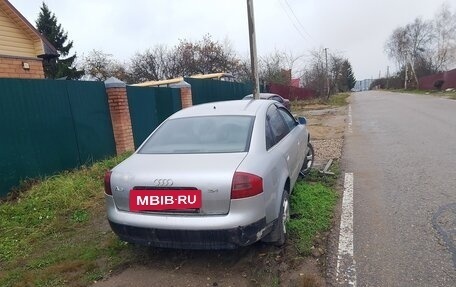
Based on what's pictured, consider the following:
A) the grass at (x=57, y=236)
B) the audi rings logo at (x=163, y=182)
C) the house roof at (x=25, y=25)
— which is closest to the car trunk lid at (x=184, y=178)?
the audi rings logo at (x=163, y=182)

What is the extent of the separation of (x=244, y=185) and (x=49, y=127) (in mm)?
4802

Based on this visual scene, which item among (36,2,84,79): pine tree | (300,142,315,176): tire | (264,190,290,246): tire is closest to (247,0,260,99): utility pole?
(300,142,315,176): tire

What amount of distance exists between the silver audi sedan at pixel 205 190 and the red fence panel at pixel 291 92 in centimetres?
2286

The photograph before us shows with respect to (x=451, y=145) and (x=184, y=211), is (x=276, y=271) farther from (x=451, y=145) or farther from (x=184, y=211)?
(x=451, y=145)

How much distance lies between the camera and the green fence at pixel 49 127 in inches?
210

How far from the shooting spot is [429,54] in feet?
190

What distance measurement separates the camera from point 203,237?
2.70 metres

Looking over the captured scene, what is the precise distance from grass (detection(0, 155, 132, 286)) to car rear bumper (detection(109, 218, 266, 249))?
71cm

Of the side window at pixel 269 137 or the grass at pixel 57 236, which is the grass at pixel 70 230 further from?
the side window at pixel 269 137

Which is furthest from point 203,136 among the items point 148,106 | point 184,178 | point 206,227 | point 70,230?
point 148,106

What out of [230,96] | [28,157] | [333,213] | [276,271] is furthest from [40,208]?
[230,96]

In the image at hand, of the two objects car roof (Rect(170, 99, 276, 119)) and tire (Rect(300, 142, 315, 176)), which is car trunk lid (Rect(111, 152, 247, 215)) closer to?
car roof (Rect(170, 99, 276, 119))

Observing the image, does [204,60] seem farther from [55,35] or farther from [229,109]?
[229,109]

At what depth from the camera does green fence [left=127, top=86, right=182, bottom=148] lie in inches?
334
